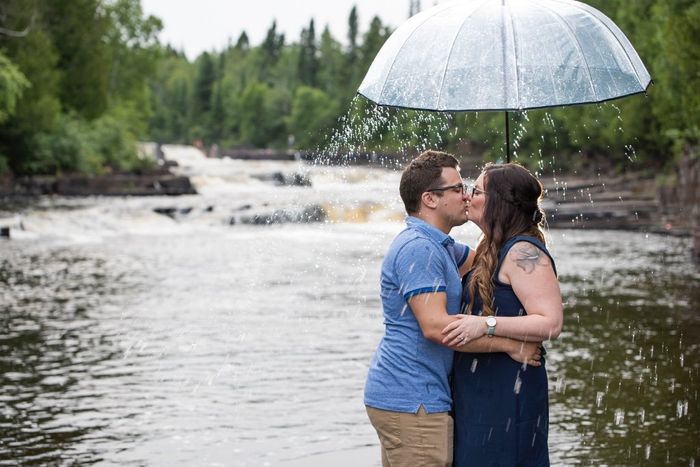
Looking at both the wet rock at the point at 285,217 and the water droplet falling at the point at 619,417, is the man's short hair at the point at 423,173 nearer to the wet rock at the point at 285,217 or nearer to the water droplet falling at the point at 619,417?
the water droplet falling at the point at 619,417

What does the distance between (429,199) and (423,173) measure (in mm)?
110

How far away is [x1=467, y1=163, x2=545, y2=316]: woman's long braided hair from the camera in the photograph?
15.3 ft

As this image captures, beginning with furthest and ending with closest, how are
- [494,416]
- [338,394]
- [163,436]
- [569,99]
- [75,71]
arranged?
1. [75,71]
2. [338,394]
3. [163,436]
4. [569,99]
5. [494,416]

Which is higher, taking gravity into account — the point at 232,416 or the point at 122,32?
the point at 122,32

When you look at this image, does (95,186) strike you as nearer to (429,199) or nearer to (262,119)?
(429,199)

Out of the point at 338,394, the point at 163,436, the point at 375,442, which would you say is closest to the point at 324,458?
the point at 375,442

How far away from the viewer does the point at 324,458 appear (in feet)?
30.6

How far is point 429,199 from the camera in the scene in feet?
15.7

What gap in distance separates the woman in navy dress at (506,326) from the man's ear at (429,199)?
189mm

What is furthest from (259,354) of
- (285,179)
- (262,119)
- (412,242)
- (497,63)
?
(262,119)

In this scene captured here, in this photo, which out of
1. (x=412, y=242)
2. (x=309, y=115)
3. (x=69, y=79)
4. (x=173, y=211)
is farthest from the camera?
(x=309, y=115)

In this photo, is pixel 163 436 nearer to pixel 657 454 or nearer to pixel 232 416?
pixel 232 416

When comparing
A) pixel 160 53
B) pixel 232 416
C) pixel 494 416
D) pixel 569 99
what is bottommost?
pixel 232 416

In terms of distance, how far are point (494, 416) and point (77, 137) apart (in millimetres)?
55731
